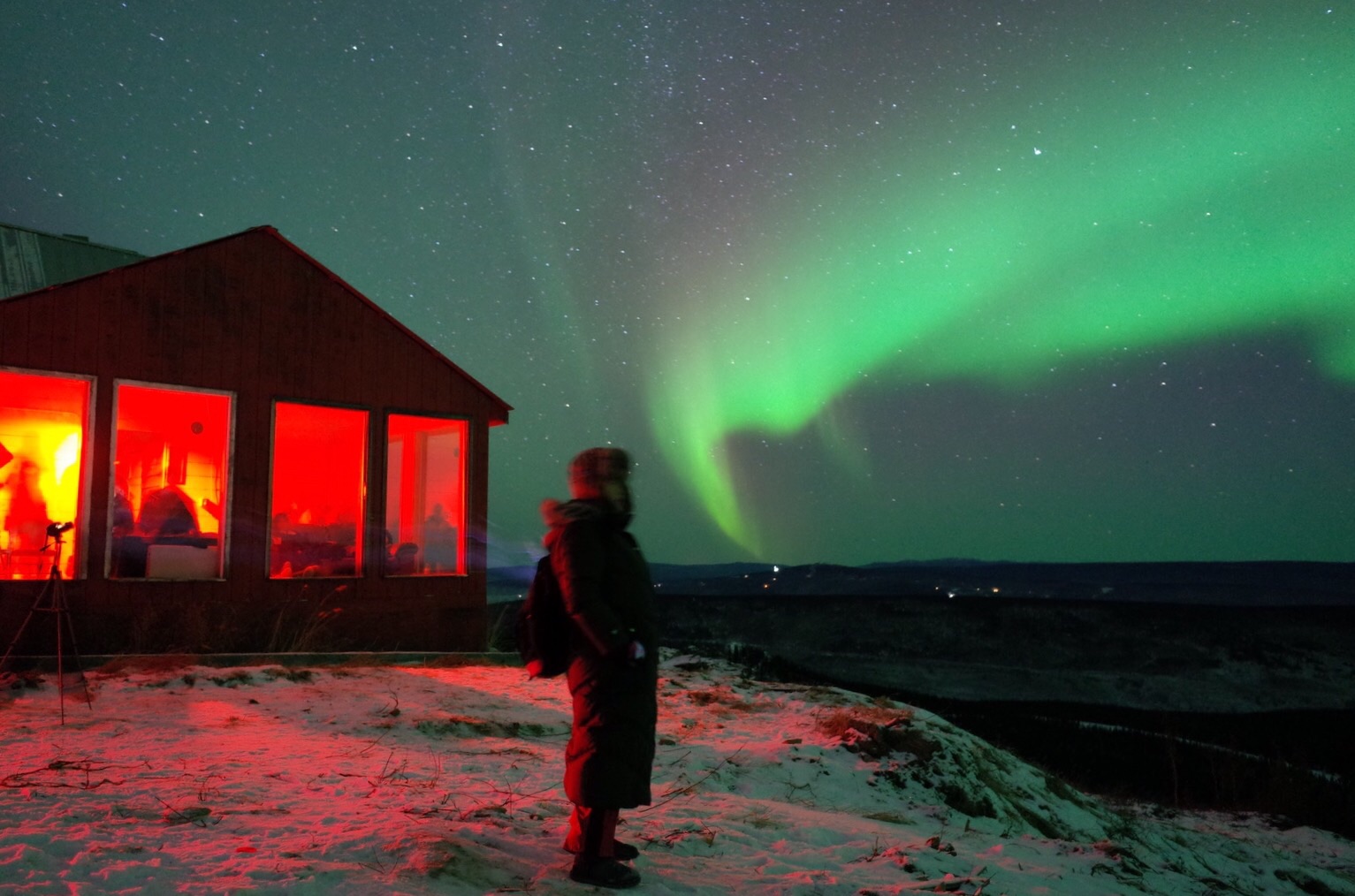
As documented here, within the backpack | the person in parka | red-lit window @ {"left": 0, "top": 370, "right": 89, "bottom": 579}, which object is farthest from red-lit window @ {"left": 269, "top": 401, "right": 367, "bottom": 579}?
the person in parka

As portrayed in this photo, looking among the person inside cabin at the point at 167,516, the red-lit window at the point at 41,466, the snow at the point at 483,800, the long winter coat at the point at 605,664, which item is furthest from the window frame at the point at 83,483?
the long winter coat at the point at 605,664

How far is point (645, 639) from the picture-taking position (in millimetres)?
3711

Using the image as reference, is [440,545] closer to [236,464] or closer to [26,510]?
[236,464]

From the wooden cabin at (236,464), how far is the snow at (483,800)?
1412mm

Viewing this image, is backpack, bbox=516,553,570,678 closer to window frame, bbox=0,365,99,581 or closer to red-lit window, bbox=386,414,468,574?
window frame, bbox=0,365,99,581

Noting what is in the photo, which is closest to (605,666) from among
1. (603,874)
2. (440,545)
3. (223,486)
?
(603,874)

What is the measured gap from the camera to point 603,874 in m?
3.71

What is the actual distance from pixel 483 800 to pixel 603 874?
5.39ft

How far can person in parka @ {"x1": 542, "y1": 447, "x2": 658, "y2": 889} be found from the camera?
359cm

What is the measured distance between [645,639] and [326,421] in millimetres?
9092

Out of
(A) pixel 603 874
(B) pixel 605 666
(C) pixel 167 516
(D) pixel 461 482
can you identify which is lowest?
(A) pixel 603 874

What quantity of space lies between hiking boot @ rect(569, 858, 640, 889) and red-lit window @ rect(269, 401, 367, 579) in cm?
823

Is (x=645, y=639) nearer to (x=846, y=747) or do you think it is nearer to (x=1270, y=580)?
(x=846, y=747)

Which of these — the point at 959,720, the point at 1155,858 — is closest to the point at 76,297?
the point at 1155,858
